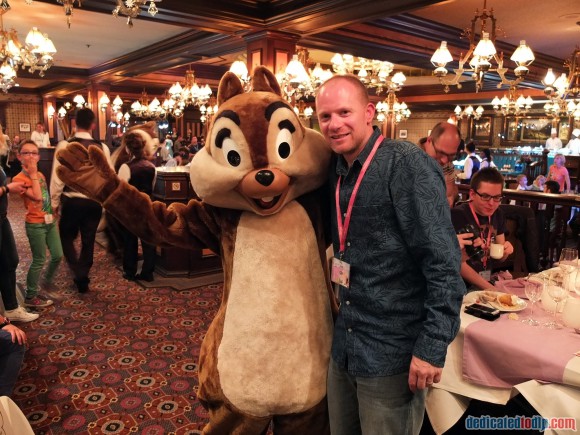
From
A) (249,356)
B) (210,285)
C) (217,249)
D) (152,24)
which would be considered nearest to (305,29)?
(152,24)

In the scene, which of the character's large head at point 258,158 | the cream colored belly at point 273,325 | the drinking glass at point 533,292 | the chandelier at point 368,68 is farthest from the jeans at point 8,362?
the chandelier at point 368,68

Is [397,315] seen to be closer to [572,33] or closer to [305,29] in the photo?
[305,29]

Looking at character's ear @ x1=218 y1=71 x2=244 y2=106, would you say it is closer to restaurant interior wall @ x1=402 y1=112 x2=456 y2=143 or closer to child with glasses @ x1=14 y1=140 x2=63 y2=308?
child with glasses @ x1=14 y1=140 x2=63 y2=308

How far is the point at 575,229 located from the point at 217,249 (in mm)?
7010

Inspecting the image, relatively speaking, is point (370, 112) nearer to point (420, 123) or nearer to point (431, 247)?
point (431, 247)

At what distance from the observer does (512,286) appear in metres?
2.57

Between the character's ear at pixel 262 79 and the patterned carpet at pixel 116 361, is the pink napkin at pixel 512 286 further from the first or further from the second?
the patterned carpet at pixel 116 361

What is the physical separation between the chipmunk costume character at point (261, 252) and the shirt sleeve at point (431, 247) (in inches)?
17.7

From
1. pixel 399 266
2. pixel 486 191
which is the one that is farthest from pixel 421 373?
pixel 486 191

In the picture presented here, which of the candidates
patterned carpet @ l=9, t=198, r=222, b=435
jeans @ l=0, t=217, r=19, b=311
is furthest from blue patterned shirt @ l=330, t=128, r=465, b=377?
jeans @ l=0, t=217, r=19, b=311

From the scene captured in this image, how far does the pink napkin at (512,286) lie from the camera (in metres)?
2.48

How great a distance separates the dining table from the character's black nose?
1053 mm

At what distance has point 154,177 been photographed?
4.99m

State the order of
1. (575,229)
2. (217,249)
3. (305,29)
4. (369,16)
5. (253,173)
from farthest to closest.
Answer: (575,229)
(305,29)
(369,16)
(217,249)
(253,173)
